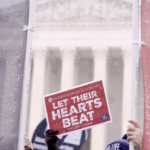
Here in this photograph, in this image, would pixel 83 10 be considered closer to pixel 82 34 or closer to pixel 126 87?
pixel 82 34

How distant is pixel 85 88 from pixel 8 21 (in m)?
1.41

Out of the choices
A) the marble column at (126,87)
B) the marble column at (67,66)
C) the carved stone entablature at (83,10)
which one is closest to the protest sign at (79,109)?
the marble column at (126,87)

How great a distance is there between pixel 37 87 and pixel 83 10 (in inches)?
249

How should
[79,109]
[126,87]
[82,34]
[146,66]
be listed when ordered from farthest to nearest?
[82,34] < [126,87] < [79,109] < [146,66]

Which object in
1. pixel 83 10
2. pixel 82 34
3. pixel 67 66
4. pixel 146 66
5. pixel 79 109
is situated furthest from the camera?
pixel 82 34

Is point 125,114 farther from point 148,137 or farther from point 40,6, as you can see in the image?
point 148,137

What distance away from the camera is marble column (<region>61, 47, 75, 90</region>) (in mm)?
32281

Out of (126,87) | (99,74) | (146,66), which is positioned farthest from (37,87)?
(146,66)

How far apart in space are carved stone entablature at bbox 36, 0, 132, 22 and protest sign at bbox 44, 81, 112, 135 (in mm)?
27595

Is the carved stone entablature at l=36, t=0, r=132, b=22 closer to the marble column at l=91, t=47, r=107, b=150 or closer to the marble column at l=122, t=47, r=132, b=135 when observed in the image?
the marble column at l=91, t=47, r=107, b=150

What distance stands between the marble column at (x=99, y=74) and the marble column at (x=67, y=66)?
63.9 inches

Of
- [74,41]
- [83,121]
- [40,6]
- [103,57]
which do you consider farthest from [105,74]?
[83,121]

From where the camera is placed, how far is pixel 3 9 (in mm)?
3949

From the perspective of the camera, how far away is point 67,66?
3247 centimetres
